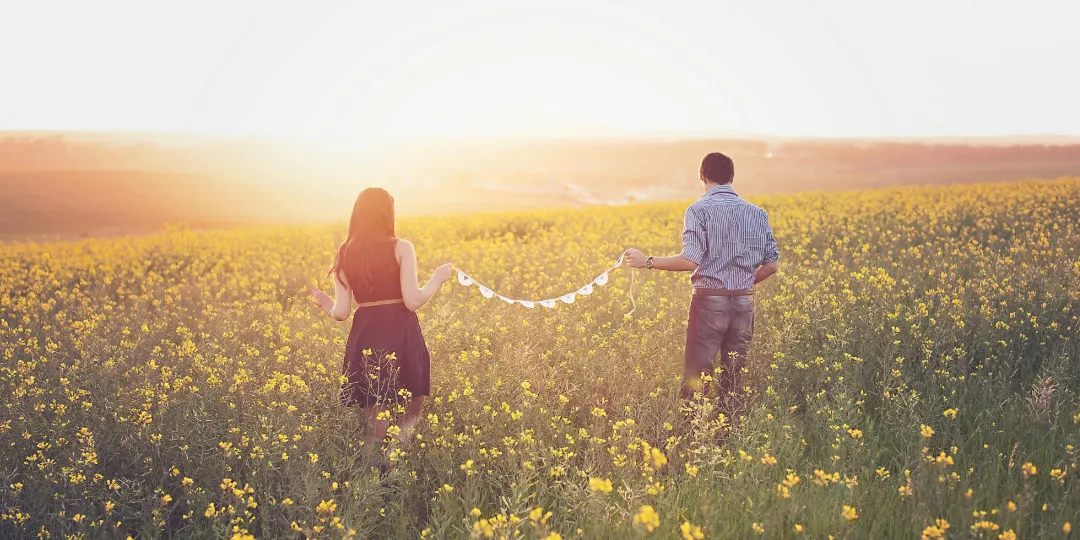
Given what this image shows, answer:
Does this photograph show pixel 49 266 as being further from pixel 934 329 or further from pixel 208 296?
pixel 934 329

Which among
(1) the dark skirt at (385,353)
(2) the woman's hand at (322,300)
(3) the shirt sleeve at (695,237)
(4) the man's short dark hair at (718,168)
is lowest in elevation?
(1) the dark skirt at (385,353)

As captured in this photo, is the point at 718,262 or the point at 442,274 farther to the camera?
the point at 718,262

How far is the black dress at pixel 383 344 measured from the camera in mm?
4426

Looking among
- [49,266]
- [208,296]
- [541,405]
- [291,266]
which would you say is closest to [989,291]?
[541,405]

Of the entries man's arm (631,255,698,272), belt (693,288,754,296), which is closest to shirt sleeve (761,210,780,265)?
belt (693,288,754,296)

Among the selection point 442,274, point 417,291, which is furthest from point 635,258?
point 417,291

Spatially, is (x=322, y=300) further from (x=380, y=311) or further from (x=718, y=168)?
(x=718, y=168)

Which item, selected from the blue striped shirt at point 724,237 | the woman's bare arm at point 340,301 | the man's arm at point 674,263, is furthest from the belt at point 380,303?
the blue striped shirt at point 724,237

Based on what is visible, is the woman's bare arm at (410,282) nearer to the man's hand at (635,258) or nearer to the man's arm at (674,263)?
the man's hand at (635,258)

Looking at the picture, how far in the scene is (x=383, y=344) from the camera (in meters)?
4.52

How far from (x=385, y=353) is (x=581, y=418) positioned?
1.58m

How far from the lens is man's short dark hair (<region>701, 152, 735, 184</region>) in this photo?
4.77m

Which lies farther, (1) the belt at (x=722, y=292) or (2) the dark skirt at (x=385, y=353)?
(1) the belt at (x=722, y=292)

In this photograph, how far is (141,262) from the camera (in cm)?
1378
